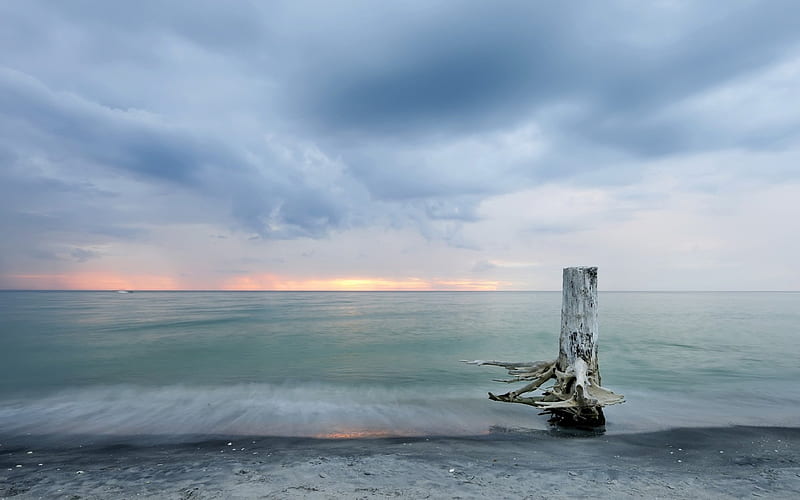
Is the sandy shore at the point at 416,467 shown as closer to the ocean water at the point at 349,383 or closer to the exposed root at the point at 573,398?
the exposed root at the point at 573,398

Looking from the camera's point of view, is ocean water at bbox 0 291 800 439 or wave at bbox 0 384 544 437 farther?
ocean water at bbox 0 291 800 439

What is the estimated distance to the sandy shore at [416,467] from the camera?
6113 millimetres

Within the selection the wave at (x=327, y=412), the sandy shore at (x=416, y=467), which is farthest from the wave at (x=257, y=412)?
the sandy shore at (x=416, y=467)

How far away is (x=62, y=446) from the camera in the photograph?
8.79m

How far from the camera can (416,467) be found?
7.05 m

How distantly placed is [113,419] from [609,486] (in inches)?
459

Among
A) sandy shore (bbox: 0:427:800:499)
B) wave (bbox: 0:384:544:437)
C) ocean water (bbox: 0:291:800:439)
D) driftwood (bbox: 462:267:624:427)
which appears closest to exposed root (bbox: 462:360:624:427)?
driftwood (bbox: 462:267:624:427)

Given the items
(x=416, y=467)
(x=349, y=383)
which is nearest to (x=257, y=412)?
(x=349, y=383)

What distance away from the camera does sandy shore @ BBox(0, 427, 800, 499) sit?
20.1 ft

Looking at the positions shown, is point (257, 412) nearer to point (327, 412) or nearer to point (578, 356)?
point (327, 412)

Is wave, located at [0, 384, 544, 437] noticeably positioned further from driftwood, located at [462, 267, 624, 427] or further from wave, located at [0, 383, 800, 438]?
driftwood, located at [462, 267, 624, 427]

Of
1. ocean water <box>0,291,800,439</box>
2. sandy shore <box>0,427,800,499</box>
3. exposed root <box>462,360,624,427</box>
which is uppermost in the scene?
exposed root <box>462,360,624,427</box>

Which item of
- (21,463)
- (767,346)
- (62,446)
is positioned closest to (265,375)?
(62,446)

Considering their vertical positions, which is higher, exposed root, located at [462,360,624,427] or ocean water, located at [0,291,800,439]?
exposed root, located at [462,360,624,427]
